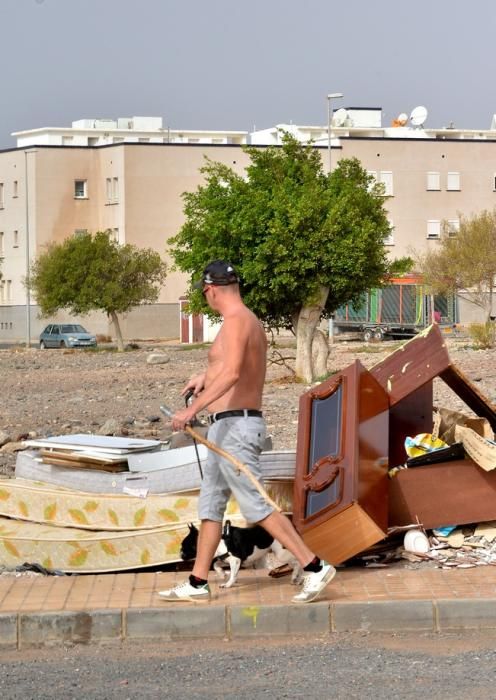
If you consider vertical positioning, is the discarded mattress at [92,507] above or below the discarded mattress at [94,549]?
above

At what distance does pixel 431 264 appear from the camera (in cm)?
6141

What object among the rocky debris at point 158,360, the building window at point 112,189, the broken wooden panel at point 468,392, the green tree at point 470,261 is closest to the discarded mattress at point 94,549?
the broken wooden panel at point 468,392

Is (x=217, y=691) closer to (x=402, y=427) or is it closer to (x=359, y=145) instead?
(x=402, y=427)

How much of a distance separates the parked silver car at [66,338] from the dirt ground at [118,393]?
51.7ft

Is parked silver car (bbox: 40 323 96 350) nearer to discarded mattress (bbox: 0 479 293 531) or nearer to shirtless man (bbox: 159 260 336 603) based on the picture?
discarded mattress (bbox: 0 479 293 531)

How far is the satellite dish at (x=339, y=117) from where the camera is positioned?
11331cm

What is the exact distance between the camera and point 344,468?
8562mm

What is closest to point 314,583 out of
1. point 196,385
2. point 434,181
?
point 196,385

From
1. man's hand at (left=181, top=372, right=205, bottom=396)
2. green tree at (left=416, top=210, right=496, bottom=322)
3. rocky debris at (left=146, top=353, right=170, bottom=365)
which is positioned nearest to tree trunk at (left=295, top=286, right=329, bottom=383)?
Answer: rocky debris at (left=146, top=353, right=170, bottom=365)

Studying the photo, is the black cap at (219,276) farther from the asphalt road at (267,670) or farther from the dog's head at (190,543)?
the asphalt road at (267,670)

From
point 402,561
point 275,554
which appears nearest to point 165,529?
point 275,554

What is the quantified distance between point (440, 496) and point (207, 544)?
6.19ft

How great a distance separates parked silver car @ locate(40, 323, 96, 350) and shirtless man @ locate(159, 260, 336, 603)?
58.3m

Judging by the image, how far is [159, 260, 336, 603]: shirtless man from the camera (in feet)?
26.0
